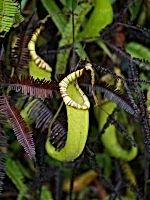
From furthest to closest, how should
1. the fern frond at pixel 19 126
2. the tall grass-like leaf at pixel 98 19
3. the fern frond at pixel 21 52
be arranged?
the tall grass-like leaf at pixel 98 19 → the fern frond at pixel 21 52 → the fern frond at pixel 19 126

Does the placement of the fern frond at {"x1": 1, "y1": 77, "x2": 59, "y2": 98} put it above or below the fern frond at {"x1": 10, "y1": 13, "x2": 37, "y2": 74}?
below

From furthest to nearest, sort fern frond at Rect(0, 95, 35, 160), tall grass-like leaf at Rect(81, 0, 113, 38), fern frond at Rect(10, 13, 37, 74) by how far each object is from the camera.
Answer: tall grass-like leaf at Rect(81, 0, 113, 38) < fern frond at Rect(10, 13, 37, 74) < fern frond at Rect(0, 95, 35, 160)

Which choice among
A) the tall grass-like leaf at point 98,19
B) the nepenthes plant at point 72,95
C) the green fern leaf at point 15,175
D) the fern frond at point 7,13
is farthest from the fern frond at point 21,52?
the green fern leaf at point 15,175

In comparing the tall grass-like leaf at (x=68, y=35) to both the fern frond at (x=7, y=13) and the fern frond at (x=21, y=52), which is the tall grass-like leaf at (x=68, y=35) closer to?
the fern frond at (x=21, y=52)

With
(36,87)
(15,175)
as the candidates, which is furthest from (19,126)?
(15,175)

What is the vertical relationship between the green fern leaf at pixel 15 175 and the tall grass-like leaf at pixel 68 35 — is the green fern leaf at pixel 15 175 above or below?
below

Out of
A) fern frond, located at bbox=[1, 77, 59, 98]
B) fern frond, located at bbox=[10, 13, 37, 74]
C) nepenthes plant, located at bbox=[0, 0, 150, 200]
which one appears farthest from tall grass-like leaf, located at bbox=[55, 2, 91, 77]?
fern frond, located at bbox=[1, 77, 59, 98]

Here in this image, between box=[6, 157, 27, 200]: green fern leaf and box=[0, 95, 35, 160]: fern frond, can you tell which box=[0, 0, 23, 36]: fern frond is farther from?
box=[6, 157, 27, 200]: green fern leaf

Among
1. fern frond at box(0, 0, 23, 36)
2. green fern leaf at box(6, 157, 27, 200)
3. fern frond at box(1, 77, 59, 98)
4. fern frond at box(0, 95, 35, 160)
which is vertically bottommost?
green fern leaf at box(6, 157, 27, 200)

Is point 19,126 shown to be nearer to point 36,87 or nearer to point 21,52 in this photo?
point 36,87
